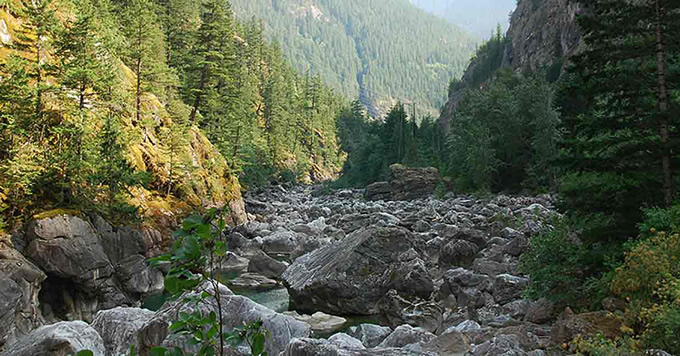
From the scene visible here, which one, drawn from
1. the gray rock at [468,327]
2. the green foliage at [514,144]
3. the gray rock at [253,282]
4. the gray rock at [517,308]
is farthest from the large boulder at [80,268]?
the green foliage at [514,144]

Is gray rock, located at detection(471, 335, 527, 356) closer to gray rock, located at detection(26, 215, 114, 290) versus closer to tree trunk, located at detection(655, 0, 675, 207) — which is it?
tree trunk, located at detection(655, 0, 675, 207)

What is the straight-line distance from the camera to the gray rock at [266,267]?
53.7ft

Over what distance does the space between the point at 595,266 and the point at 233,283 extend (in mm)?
10885

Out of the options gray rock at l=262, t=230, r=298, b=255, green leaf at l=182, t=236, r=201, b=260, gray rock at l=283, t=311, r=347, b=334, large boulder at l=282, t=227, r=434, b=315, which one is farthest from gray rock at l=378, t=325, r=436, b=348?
gray rock at l=262, t=230, r=298, b=255

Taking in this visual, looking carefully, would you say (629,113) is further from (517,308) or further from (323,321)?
(323,321)

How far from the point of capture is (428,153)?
58.0 metres

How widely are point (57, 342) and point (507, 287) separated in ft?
30.6

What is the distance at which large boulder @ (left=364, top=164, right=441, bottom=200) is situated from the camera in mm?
42812

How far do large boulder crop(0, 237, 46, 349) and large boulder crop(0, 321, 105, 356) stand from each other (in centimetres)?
481

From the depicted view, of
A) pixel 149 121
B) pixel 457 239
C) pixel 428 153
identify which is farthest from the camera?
pixel 428 153

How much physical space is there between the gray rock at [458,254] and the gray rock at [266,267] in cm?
555

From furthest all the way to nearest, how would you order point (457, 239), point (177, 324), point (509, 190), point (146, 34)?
point (509, 190), point (146, 34), point (457, 239), point (177, 324)

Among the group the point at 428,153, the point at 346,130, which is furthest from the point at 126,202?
the point at 346,130

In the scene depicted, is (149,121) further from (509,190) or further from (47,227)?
(509,190)
